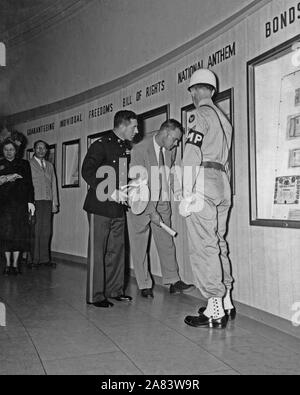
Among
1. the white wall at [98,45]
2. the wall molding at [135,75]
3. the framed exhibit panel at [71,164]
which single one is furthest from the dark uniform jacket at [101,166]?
the framed exhibit panel at [71,164]

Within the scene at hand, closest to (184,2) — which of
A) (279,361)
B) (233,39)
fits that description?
(233,39)

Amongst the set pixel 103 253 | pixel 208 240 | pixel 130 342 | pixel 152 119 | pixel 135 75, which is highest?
pixel 135 75

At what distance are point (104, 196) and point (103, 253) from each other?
466 millimetres

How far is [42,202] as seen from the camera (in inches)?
228

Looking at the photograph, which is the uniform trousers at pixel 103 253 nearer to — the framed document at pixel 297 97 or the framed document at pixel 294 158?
→ the framed document at pixel 294 158

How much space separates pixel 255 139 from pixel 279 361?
154 centimetres

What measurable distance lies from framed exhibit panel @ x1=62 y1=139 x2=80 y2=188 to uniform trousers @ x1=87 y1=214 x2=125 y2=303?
288cm

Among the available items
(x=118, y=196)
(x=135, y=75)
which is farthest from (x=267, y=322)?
(x=135, y=75)

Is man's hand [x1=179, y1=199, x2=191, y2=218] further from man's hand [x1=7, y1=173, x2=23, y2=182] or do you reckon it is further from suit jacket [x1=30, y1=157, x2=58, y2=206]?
suit jacket [x1=30, y1=157, x2=58, y2=206]

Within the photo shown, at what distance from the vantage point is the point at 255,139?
3062 millimetres

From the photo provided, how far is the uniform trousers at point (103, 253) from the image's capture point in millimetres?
3455

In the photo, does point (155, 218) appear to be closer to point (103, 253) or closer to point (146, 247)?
point (146, 247)

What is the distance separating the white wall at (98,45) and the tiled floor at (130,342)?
91.8 inches
